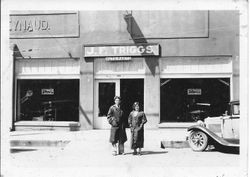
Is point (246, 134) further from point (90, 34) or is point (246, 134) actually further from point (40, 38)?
point (40, 38)

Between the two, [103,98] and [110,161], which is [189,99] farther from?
[110,161]

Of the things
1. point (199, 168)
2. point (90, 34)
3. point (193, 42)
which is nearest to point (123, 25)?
point (90, 34)

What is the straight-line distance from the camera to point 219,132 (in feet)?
36.3

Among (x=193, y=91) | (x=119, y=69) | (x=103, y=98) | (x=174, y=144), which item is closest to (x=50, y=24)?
(x=119, y=69)

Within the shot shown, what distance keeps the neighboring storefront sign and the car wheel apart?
703 cm

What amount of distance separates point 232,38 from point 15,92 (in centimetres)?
945

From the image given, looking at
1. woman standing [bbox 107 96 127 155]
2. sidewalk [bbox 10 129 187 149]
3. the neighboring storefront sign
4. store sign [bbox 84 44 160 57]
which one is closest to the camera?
woman standing [bbox 107 96 127 155]

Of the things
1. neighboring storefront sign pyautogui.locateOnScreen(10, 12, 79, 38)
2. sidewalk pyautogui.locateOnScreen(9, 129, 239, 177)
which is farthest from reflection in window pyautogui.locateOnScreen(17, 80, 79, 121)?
sidewalk pyautogui.locateOnScreen(9, 129, 239, 177)

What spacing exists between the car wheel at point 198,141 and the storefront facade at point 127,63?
4051mm

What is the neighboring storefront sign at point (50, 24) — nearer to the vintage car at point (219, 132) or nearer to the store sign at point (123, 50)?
the store sign at point (123, 50)

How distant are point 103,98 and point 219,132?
20.6 ft

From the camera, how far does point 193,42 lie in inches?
608

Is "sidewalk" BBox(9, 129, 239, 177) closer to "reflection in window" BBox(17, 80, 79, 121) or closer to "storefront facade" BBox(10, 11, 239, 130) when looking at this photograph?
"storefront facade" BBox(10, 11, 239, 130)

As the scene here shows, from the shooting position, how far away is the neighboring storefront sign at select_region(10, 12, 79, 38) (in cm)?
1583
